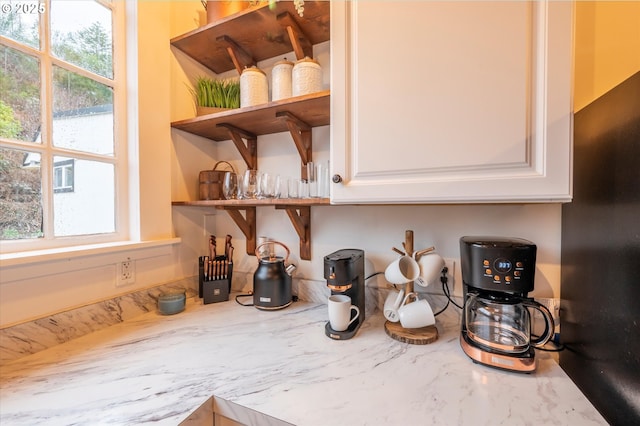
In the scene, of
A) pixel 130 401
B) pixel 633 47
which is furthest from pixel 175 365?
pixel 633 47

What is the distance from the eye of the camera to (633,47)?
2.57ft

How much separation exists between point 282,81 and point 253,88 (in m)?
0.14

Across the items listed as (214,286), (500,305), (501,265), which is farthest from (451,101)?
(214,286)

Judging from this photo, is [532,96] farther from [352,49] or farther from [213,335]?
[213,335]

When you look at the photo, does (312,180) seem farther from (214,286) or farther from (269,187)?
(214,286)

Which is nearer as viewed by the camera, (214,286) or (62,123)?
(62,123)

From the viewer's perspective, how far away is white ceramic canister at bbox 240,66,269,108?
1134 mm

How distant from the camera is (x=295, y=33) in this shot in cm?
108

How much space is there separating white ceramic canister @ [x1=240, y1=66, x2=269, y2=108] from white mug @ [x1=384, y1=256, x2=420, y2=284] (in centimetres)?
86

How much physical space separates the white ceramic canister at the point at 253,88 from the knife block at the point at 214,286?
2.51 ft

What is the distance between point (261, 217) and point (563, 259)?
1236 millimetres

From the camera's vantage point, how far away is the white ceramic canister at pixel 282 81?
1.08 m

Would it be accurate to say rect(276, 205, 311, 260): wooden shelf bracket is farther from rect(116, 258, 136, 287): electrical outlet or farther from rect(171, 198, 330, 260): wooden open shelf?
rect(116, 258, 136, 287): electrical outlet

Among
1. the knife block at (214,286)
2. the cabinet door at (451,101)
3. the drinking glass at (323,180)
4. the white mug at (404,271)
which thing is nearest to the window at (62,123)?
the knife block at (214,286)
